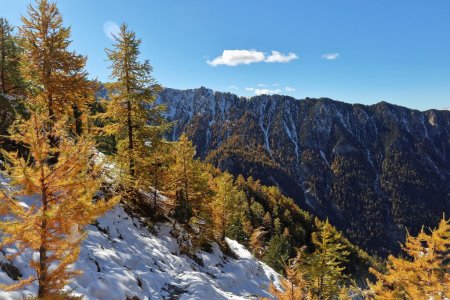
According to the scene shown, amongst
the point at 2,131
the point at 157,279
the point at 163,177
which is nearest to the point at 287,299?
the point at 157,279

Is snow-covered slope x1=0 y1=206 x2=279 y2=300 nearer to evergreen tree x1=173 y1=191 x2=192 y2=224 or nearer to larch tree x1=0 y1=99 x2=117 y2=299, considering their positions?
larch tree x1=0 y1=99 x2=117 y2=299

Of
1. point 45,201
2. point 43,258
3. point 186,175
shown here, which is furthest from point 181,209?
point 45,201

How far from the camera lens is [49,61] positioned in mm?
19297

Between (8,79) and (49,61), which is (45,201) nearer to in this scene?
(49,61)

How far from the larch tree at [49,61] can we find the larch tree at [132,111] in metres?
2.49

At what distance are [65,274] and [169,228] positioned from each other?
1616cm

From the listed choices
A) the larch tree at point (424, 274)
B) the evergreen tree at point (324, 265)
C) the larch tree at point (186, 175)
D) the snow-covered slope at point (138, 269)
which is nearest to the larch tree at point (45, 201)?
the snow-covered slope at point (138, 269)

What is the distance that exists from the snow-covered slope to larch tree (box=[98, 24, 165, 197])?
3347 millimetres

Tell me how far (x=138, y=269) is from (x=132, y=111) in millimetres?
11144

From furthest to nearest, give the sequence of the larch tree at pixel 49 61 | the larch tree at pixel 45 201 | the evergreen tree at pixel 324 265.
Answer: the evergreen tree at pixel 324 265 < the larch tree at pixel 49 61 < the larch tree at pixel 45 201

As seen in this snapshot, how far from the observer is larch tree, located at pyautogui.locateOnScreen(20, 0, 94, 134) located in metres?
19.1

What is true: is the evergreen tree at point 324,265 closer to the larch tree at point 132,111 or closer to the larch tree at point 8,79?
the larch tree at point 132,111

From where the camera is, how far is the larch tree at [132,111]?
22016 mm

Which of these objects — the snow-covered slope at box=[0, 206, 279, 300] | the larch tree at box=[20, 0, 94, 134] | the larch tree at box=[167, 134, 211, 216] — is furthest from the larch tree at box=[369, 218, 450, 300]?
the larch tree at box=[20, 0, 94, 134]
